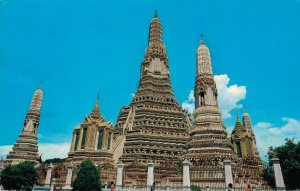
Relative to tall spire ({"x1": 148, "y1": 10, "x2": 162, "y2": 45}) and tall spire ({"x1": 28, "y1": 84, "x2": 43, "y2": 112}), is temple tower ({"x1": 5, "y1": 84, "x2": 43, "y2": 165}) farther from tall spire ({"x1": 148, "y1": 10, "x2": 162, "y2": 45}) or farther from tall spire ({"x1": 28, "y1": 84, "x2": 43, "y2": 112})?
tall spire ({"x1": 148, "y1": 10, "x2": 162, "y2": 45})

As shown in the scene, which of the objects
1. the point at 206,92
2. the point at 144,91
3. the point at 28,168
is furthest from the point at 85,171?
the point at 144,91

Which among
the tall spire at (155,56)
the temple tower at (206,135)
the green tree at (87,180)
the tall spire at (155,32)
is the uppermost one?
the tall spire at (155,32)

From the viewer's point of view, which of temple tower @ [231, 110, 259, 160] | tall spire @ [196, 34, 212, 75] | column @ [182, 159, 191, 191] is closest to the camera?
column @ [182, 159, 191, 191]

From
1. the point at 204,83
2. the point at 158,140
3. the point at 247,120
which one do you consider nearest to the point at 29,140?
the point at 158,140

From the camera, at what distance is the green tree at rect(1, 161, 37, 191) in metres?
30.4

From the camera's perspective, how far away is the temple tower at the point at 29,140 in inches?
1868

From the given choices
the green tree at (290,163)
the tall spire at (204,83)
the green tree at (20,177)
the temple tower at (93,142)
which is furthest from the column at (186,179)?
the green tree at (20,177)

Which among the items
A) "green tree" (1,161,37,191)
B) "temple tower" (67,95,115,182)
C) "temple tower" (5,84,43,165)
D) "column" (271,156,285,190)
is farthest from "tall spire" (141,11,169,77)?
"column" (271,156,285,190)

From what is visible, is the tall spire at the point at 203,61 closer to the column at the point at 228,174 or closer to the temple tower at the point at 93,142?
the column at the point at 228,174

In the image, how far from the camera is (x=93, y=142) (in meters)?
41.1

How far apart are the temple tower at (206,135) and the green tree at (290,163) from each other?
5.54m

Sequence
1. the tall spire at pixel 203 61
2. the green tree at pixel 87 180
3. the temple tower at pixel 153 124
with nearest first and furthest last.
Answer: the green tree at pixel 87 180 → the tall spire at pixel 203 61 → the temple tower at pixel 153 124

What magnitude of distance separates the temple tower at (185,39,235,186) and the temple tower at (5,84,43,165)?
Answer: 3209 cm

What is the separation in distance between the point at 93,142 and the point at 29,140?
1687 cm
